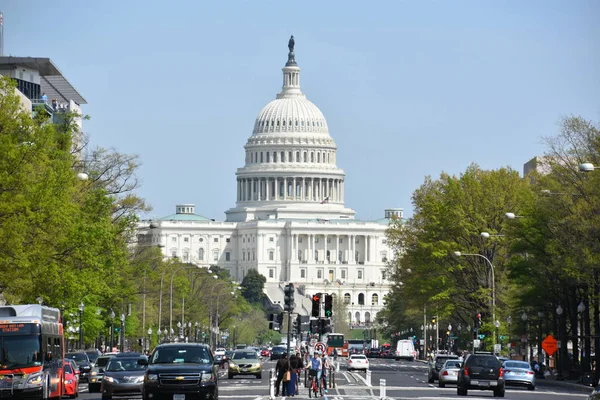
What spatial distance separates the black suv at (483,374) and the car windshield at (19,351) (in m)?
18.4

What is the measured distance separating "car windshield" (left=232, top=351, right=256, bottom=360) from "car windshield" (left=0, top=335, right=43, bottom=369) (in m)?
35.1

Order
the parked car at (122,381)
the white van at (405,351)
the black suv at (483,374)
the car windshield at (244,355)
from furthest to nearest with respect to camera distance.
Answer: the white van at (405,351)
the car windshield at (244,355)
the black suv at (483,374)
the parked car at (122,381)

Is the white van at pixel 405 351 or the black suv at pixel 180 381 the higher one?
the white van at pixel 405 351

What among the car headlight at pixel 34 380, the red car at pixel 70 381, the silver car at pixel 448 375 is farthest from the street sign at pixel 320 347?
the car headlight at pixel 34 380

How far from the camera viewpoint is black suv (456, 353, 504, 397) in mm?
54719

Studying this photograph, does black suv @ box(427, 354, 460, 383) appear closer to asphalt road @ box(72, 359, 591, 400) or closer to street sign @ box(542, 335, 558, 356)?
asphalt road @ box(72, 359, 591, 400)

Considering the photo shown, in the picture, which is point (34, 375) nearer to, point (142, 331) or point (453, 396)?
point (453, 396)

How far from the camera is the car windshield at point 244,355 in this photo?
76.8m

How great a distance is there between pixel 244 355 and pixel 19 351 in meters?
36.4

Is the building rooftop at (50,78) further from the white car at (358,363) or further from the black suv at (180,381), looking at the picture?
the black suv at (180,381)

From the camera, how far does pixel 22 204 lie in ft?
177

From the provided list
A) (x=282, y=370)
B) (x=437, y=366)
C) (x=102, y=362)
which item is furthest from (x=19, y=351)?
(x=437, y=366)

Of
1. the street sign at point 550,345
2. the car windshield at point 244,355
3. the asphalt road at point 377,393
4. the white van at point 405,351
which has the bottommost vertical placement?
the asphalt road at point 377,393

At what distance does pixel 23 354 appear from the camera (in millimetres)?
41531
